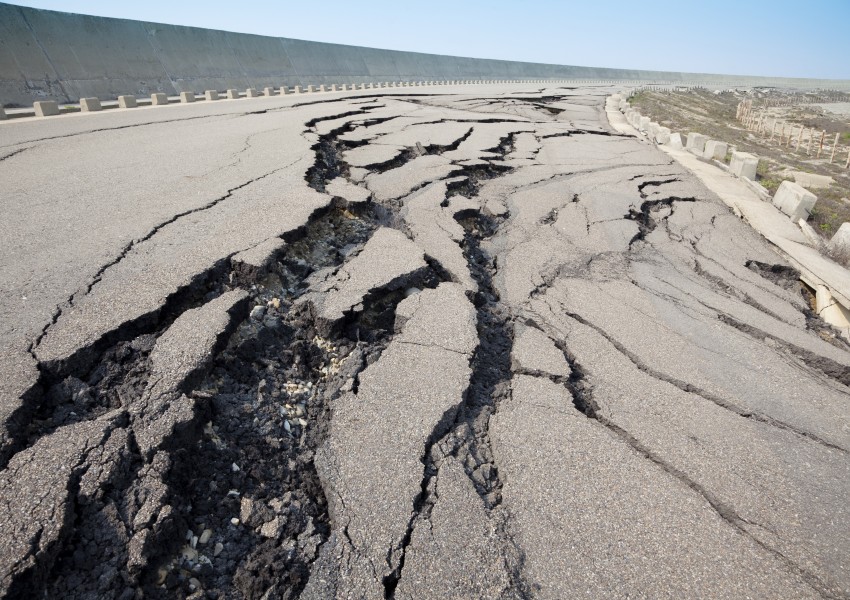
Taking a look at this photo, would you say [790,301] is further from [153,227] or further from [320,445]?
[153,227]

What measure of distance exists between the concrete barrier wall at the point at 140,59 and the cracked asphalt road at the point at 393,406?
8.76 m

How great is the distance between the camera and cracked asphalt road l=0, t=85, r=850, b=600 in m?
1.48

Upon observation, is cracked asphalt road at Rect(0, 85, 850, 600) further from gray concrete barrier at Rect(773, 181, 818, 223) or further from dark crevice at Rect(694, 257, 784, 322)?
gray concrete barrier at Rect(773, 181, 818, 223)

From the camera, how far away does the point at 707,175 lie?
24.1 ft

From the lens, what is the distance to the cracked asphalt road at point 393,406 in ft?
4.87

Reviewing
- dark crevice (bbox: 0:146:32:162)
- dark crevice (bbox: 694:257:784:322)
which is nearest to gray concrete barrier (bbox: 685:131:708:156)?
dark crevice (bbox: 694:257:784:322)

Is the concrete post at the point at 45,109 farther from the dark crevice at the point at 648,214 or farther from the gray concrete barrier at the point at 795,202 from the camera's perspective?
the gray concrete barrier at the point at 795,202

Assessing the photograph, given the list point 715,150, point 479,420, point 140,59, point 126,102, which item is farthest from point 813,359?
point 140,59

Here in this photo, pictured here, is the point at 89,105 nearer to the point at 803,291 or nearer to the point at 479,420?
the point at 479,420

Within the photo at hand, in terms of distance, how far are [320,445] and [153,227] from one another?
2.46 m

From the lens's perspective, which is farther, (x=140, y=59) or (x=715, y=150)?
(x=140, y=59)

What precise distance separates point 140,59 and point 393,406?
15912 mm

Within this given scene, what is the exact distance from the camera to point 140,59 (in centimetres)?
1362

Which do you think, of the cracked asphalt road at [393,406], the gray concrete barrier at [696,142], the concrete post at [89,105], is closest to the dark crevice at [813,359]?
the cracked asphalt road at [393,406]
